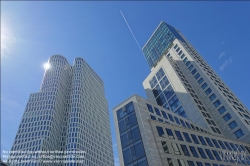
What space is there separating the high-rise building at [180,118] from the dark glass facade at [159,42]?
686 mm

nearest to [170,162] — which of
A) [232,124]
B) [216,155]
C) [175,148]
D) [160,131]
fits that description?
[175,148]

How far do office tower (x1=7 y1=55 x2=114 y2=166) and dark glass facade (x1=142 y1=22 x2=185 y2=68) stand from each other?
50.2 meters

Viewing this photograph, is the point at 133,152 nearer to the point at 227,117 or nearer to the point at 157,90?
the point at 227,117

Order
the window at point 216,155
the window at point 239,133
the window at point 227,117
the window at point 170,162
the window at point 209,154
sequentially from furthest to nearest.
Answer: the window at point 227,117
the window at point 239,133
the window at point 216,155
the window at point 209,154
the window at point 170,162

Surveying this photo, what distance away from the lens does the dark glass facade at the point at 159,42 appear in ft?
407

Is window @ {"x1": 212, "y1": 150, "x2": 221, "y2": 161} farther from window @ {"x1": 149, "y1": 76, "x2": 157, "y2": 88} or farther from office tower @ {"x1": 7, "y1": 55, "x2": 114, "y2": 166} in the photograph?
office tower @ {"x1": 7, "y1": 55, "x2": 114, "y2": 166}

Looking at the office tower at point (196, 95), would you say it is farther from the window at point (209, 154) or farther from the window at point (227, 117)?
the window at point (209, 154)

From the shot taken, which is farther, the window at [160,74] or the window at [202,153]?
the window at [160,74]

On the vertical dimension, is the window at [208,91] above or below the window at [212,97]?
above

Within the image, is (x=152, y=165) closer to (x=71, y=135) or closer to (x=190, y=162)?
(x=190, y=162)

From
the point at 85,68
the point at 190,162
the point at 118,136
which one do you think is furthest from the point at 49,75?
the point at 190,162

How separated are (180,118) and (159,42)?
77939 millimetres

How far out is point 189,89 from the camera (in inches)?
3393

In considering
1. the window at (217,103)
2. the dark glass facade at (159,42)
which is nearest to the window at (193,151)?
the window at (217,103)
